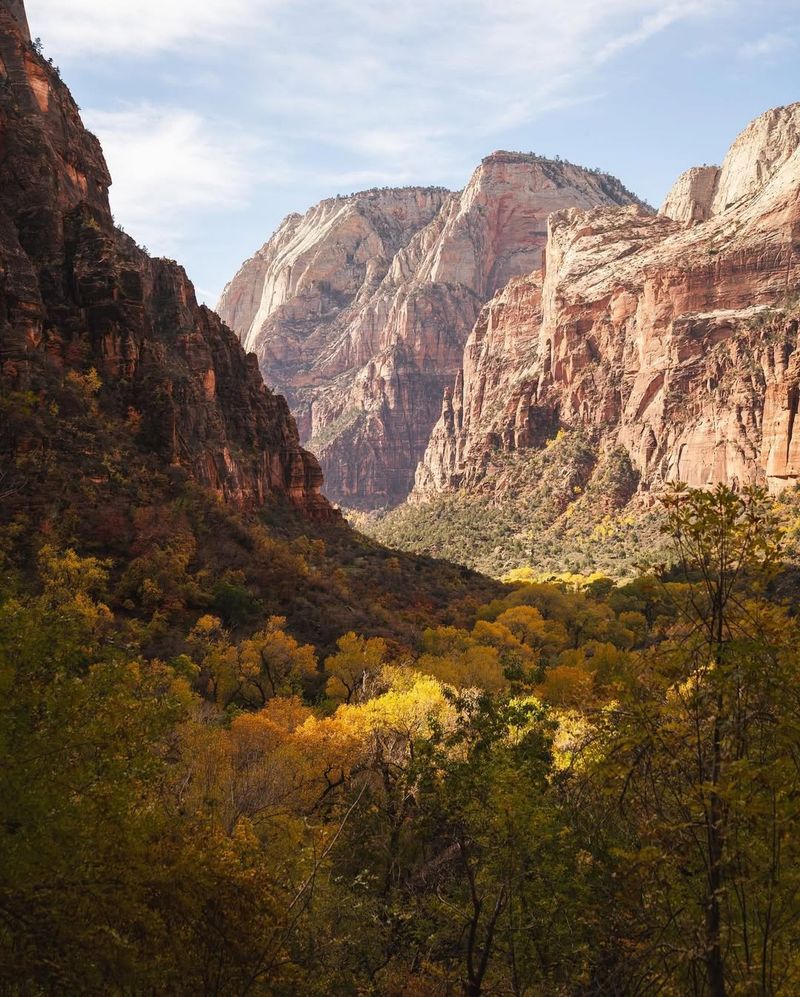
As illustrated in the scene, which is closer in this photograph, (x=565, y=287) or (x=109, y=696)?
(x=109, y=696)

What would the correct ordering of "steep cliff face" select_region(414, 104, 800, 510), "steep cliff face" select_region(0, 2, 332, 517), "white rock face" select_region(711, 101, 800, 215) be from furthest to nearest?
"white rock face" select_region(711, 101, 800, 215), "steep cliff face" select_region(414, 104, 800, 510), "steep cliff face" select_region(0, 2, 332, 517)

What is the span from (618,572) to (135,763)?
92.4 m

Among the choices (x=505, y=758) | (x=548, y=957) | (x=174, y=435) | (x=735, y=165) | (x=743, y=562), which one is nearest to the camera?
(x=743, y=562)

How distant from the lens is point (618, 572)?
97.4 metres

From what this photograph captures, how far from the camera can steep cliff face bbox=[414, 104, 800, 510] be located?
116 meters

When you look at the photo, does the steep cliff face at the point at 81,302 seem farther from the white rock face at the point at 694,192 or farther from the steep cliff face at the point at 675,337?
the white rock face at the point at 694,192

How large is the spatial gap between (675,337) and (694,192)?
239 feet

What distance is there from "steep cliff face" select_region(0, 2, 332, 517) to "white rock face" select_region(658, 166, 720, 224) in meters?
144

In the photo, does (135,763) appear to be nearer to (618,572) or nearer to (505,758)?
(505,758)

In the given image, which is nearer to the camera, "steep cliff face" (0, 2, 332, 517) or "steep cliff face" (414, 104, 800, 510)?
"steep cliff face" (0, 2, 332, 517)

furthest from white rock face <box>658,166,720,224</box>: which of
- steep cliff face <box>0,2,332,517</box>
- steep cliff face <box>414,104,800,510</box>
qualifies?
steep cliff face <box>0,2,332,517</box>

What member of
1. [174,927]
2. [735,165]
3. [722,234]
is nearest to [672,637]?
[174,927]

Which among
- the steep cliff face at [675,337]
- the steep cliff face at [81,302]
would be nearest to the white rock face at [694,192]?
the steep cliff face at [675,337]

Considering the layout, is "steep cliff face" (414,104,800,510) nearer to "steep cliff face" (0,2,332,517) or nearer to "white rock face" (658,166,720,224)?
"white rock face" (658,166,720,224)
